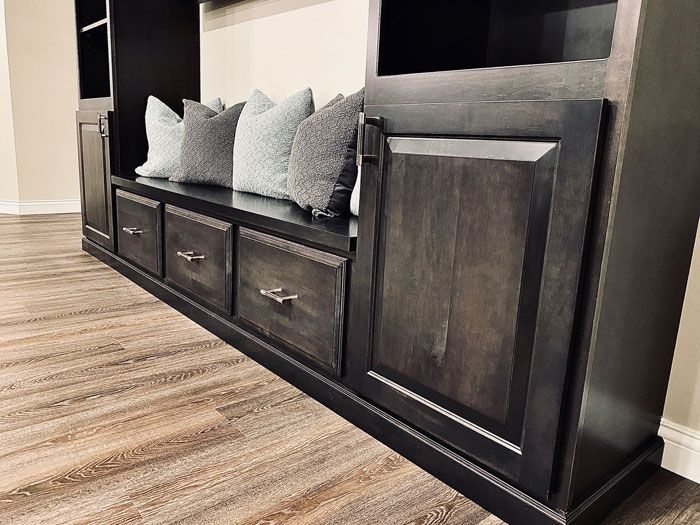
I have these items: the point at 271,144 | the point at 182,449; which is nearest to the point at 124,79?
the point at 271,144

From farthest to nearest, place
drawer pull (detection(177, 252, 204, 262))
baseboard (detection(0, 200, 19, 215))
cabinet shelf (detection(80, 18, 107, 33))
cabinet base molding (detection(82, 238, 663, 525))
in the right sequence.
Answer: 1. baseboard (detection(0, 200, 19, 215))
2. cabinet shelf (detection(80, 18, 107, 33))
3. drawer pull (detection(177, 252, 204, 262))
4. cabinet base molding (detection(82, 238, 663, 525))

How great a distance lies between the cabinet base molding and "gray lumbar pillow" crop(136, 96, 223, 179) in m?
1.16

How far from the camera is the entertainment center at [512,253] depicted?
88cm

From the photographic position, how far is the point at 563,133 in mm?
875

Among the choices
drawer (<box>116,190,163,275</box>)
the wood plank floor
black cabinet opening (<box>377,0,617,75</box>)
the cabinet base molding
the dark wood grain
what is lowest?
the wood plank floor

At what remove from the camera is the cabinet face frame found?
2.84 ft

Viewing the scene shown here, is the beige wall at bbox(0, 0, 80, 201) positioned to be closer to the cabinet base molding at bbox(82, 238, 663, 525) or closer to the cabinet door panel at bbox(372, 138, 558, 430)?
the cabinet base molding at bbox(82, 238, 663, 525)

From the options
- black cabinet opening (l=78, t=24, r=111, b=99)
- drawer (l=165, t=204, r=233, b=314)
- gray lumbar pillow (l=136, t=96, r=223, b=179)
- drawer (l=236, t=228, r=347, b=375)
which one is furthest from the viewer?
black cabinet opening (l=78, t=24, r=111, b=99)

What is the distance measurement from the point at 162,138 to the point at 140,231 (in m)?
0.49

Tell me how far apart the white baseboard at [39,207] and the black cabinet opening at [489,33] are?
3.91 metres

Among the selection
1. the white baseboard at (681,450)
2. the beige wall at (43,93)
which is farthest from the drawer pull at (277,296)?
the beige wall at (43,93)

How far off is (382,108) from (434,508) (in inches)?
31.9

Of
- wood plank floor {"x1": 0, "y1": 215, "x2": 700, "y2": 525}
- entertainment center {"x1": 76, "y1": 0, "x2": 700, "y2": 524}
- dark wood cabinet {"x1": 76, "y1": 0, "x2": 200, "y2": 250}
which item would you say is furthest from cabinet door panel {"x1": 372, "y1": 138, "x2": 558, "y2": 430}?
dark wood cabinet {"x1": 76, "y1": 0, "x2": 200, "y2": 250}

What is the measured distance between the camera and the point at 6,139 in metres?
4.15
